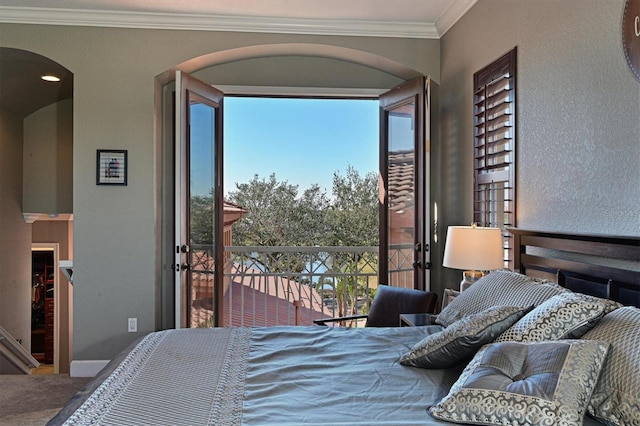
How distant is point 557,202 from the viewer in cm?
243

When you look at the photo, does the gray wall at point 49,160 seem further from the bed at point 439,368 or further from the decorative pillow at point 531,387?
the decorative pillow at point 531,387

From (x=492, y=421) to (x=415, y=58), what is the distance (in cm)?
334

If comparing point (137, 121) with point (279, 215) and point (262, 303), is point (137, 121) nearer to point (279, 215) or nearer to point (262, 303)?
point (262, 303)

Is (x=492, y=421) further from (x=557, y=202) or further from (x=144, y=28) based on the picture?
(x=144, y=28)

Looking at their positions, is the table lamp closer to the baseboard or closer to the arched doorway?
the baseboard

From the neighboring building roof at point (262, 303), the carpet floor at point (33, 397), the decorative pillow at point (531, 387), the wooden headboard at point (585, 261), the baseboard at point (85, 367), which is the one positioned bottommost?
the carpet floor at point (33, 397)

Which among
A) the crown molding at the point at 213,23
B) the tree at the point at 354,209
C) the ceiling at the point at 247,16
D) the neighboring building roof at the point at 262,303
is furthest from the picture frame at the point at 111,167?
the tree at the point at 354,209

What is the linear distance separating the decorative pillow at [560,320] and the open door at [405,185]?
2.08 metres

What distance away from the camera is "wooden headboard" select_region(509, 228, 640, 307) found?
184 cm

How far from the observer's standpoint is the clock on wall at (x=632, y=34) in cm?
189

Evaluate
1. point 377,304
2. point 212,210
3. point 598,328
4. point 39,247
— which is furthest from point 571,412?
point 39,247

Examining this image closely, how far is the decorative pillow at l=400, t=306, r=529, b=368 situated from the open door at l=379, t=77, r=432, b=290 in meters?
1.97

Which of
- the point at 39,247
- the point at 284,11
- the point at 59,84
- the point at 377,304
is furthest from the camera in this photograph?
the point at 39,247

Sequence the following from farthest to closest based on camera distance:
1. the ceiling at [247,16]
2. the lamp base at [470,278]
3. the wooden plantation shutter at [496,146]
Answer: the ceiling at [247,16]
the lamp base at [470,278]
the wooden plantation shutter at [496,146]
